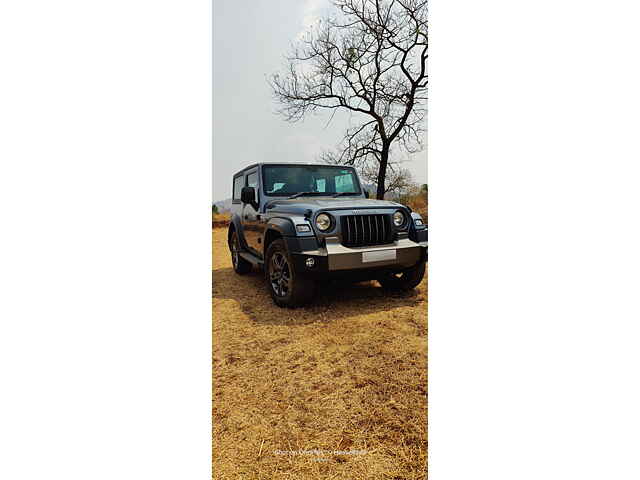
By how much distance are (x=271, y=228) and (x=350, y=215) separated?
63 centimetres

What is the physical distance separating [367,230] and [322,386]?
1.02 metres

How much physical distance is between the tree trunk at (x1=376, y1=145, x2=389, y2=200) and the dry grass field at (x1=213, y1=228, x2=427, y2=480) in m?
0.60

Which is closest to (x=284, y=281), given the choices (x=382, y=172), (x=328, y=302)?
(x=328, y=302)

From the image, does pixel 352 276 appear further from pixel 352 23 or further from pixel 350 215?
pixel 352 23

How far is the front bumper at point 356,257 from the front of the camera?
7.97ft

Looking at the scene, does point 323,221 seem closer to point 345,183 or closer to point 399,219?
point 345,183

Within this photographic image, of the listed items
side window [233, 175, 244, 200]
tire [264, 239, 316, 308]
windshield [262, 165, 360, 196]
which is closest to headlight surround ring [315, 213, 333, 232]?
windshield [262, 165, 360, 196]

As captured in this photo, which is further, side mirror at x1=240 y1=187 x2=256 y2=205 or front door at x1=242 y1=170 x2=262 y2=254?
front door at x1=242 y1=170 x2=262 y2=254

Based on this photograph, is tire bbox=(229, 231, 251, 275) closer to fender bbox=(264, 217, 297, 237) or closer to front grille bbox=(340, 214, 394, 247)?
fender bbox=(264, 217, 297, 237)

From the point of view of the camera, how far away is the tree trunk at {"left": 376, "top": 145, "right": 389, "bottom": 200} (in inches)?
91.0

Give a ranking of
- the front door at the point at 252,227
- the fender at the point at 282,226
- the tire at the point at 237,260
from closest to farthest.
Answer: the fender at the point at 282,226 < the tire at the point at 237,260 < the front door at the point at 252,227

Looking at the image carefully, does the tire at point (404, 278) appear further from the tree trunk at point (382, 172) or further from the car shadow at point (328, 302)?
the tree trunk at point (382, 172)

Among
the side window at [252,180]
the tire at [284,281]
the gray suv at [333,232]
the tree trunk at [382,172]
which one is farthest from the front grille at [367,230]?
the side window at [252,180]

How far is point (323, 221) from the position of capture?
2.51 metres
